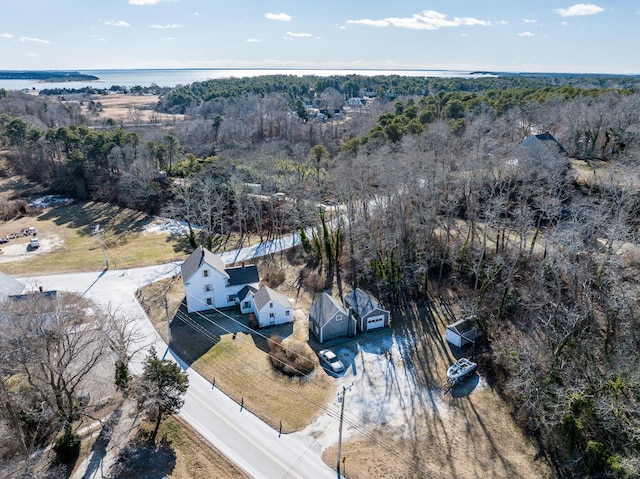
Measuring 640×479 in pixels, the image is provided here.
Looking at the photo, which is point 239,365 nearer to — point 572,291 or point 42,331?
point 42,331

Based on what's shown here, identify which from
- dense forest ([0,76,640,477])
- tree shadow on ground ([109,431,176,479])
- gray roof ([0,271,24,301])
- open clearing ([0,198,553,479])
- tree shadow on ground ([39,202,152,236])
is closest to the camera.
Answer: tree shadow on ground ([109,431,176,479])

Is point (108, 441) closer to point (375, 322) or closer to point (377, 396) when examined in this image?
point (377, 396)

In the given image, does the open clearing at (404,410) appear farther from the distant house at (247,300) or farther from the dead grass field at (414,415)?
the distant house at (247,300)

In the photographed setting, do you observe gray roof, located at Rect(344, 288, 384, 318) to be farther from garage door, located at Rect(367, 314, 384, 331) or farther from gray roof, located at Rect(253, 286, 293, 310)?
gray roof, located at Rect(253, 286, 293, 310)

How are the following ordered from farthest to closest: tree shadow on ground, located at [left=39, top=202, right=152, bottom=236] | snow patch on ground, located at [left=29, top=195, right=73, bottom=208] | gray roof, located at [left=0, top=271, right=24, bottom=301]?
snow patch on ground, located at [left=29, top=195, right=73, bottom=208], tree shadow on ground, located at [left=39, top=202, right=152, bottom=236], gray roof, located at [left=0, top=271, right=24, bottom=301]

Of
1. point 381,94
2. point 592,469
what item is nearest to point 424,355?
point 592,469

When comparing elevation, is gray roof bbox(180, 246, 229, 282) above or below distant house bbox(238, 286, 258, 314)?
above

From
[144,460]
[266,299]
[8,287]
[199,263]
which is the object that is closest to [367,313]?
[266,299]

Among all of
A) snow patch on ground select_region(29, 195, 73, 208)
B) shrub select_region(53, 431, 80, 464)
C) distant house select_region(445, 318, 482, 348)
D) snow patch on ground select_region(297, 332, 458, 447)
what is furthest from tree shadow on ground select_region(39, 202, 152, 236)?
distant house select_region(445, 318, 482, 348)
